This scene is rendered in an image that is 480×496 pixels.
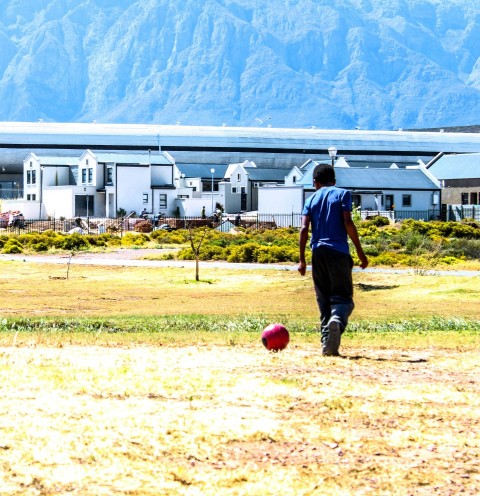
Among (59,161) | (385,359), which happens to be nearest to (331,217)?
(385,359)

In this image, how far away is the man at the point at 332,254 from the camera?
12.8 m

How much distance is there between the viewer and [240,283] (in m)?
36.2

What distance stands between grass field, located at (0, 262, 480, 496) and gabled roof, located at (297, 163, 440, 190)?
254 feet

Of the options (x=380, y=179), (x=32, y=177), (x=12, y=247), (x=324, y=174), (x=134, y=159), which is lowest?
(x=12, y=247)

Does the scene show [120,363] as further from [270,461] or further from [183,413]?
[270,461]

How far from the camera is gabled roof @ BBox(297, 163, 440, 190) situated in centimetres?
9362

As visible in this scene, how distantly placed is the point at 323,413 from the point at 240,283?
87.7 ft

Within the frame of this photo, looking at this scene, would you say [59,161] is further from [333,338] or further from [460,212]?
[333,338]

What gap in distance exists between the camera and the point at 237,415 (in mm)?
9359

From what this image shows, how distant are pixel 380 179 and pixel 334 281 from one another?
82.8 m

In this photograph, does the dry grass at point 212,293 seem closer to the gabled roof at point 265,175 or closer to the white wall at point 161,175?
the white wall at point 161,175

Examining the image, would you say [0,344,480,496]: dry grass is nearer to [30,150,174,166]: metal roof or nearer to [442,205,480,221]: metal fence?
[442,205,480,221]: metal fence

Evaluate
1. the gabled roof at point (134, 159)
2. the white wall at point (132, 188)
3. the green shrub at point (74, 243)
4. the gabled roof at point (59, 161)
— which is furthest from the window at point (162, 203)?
the green shrub at point (74, 243)

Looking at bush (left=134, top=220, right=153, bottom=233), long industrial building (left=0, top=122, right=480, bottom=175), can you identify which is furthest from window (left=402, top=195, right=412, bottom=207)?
long industrial building (left=0, top=122, right=480, bottom=175)
